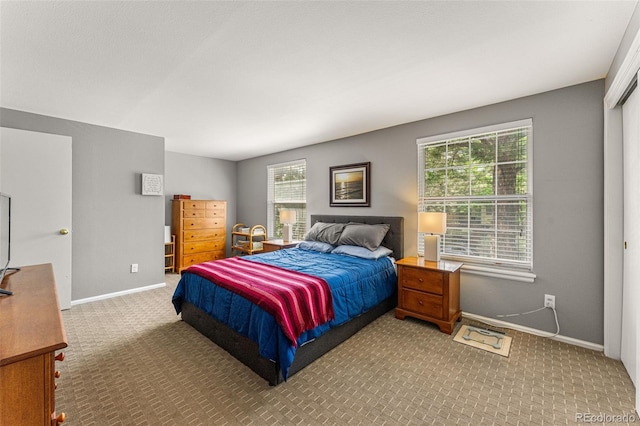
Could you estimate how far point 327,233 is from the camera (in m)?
4.07

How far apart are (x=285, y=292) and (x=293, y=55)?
1808 millimetres

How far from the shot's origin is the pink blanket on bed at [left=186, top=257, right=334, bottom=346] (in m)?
2.05

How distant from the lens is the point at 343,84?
2537mm

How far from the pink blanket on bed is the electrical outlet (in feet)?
6.96

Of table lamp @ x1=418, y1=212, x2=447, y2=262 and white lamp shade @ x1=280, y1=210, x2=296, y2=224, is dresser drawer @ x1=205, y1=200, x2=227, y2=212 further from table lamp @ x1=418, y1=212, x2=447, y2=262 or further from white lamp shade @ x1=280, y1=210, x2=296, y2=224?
table lamp @ x1=418, y1=212, x2=447, y2=262

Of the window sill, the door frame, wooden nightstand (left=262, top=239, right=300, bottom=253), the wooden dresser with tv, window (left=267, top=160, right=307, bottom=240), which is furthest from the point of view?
window (left=267, top=160, right=307, bottom=240)

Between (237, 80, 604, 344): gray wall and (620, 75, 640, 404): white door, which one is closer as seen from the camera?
(620, 75, 640, 404): white door

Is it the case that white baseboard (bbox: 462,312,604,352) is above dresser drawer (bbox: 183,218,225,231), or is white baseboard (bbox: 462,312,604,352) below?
below

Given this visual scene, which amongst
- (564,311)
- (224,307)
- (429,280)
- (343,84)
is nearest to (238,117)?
(343,84)

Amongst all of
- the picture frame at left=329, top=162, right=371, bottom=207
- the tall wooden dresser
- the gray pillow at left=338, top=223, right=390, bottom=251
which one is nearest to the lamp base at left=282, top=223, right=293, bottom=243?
the picture frame at left=329, top=162, right=371, bottom=207

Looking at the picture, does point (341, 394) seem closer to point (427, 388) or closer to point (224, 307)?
point (427, 388)

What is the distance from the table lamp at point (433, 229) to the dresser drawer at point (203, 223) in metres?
4.18

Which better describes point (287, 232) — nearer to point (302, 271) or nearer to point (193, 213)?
point (193, 213)

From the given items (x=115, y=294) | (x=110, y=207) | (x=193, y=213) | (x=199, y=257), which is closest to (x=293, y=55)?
(x=110, y=207)
